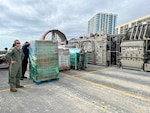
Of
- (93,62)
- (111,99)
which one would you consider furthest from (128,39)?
(111,99)

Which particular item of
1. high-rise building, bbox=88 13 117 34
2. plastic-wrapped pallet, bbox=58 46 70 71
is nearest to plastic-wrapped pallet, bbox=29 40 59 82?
plastic-wrapped pallet, bbox=58 46 70 71

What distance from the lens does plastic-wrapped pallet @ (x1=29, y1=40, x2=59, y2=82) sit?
5.05 m

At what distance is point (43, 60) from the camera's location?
17.0 feet

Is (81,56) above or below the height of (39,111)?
above

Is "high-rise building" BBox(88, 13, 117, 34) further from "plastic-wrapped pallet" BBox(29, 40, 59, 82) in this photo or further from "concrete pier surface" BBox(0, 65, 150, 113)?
"concrete pier surface" BBox(0, 65, 150, 113)

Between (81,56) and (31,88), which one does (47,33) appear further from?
(31,88)

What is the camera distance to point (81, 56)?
26.9ft

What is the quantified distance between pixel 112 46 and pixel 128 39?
1267 millimetres

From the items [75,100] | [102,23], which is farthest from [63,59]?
[102,23]

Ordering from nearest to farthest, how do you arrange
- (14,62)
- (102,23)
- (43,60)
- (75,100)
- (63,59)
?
(75,100) → (14,62) → (43,60) → (63,59) → (102,23)

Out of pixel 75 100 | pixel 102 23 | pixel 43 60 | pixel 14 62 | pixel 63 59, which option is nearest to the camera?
pixel 75 100

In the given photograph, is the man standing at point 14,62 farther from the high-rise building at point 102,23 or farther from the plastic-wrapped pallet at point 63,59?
the high-rise building at point 102,23

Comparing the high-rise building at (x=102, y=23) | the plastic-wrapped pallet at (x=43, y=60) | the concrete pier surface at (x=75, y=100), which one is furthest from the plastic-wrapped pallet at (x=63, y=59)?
the high-rise building at (x=102, y=23)

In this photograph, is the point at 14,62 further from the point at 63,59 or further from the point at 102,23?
the point at 102,23
